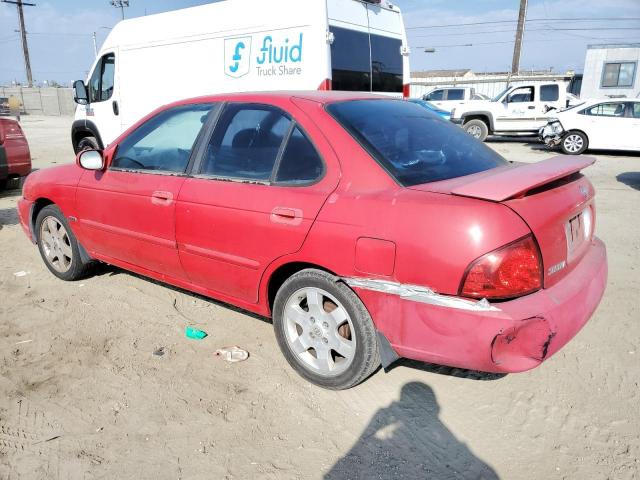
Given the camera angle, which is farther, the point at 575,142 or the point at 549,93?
the point at 549,93

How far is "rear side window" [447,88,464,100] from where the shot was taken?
19984 millimetres

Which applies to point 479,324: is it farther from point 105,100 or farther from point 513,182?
point 105,100

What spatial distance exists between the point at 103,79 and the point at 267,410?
9317 millimetres

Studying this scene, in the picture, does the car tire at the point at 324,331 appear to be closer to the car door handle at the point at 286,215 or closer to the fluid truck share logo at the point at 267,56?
the car door handle at the point at 286,215

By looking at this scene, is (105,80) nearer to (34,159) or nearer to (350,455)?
(34,159)

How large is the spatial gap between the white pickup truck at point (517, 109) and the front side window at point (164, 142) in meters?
15.2

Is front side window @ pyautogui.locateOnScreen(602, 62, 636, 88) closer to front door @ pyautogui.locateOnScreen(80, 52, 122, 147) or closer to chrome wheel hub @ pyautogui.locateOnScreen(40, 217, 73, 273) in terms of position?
front door @ pyautogui.locateOnScreen(80, 52, 122, 147)

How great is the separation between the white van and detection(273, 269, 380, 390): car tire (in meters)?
4.95

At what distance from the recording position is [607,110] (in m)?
13.7

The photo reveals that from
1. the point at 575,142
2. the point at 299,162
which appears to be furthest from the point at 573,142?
the point at 299,162

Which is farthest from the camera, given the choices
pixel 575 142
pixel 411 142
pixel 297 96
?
pixel 575 142

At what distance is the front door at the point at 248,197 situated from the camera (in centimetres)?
272

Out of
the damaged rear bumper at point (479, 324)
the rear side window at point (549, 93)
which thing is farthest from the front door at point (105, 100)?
the rear side window at point (549, 93)

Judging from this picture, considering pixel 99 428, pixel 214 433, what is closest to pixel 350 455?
pixel 214 433
